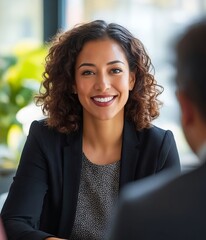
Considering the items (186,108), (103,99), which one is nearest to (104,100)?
(103,99)

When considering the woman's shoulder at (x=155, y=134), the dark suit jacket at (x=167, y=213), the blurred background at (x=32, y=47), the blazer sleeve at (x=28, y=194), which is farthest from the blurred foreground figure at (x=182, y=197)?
the blurred background at (x=32, y=47)

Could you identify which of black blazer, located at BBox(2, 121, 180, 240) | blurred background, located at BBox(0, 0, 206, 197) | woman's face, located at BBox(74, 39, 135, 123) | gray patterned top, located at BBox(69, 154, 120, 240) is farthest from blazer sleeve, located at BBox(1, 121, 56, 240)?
blurred background, located at BBox(0, 0, 206, 197)

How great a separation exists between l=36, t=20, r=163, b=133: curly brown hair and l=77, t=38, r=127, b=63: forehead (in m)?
0.02

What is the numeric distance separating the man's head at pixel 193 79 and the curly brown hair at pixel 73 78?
1.14m

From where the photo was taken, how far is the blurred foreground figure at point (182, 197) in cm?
98

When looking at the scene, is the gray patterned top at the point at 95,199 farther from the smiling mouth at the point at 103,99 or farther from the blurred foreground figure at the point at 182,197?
the blurred foreground figure at the point at 182,197

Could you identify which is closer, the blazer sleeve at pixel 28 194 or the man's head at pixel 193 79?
the man's head at pixel 193 79

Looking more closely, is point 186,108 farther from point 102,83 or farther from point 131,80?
point 131,80

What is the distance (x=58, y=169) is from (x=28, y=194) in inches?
6.1

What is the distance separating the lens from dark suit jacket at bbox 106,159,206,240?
0.98 metres

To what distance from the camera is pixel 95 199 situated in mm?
2102

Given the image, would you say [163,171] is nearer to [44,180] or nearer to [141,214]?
[44,180]

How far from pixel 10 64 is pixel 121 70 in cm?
152

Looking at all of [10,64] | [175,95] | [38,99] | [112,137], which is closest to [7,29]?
[10,64]
